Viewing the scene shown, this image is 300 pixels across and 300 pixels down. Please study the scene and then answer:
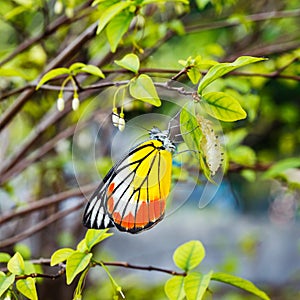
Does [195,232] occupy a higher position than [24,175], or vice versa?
[24,175]

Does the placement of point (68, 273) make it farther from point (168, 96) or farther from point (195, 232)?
point (195, 232)

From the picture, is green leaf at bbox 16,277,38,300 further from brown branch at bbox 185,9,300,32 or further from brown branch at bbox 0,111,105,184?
brown branch at bbox 185,9,300,32

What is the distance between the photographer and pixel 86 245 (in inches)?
23.5

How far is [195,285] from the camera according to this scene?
0.60 meters

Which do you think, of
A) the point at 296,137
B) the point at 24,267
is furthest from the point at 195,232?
the point at 24,267

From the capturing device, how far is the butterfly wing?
52 centimetres

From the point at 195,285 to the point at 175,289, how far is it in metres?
0.04

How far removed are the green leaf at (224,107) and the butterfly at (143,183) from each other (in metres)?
0.05

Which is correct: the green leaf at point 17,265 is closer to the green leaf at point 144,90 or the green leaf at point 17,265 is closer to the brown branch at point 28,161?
the green leaf at point 144,90

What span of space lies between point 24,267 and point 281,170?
55 cm

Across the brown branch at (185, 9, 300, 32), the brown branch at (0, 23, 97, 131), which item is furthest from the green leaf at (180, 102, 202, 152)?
the brown branch at (185, 9, 300, 32)

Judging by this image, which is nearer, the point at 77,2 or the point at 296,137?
the point at 77,2

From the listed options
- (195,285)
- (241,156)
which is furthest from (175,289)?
(241,156)

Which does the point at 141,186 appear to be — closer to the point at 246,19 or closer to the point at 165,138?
the point at 165,138
